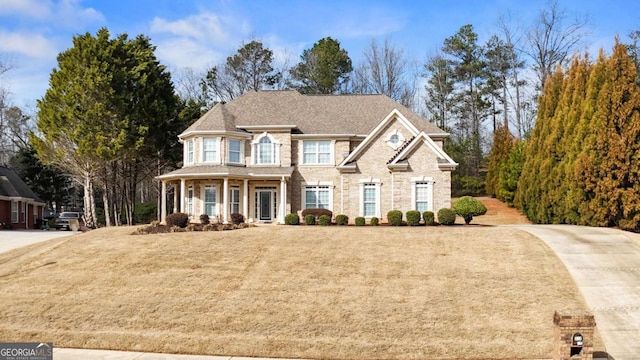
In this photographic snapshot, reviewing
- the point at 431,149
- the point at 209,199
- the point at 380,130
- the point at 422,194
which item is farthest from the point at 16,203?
the point at 431,149

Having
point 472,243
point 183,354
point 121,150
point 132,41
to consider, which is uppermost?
point 132,41

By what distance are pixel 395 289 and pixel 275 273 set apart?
13.4 feet

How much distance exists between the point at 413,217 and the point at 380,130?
5704 mm

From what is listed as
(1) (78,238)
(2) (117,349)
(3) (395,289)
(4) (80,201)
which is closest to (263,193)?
(1) (78,238)

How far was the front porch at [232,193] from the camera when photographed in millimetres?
31688

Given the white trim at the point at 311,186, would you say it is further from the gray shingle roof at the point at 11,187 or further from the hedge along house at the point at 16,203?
the gray shingle roof at the point at 11,187

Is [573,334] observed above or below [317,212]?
below

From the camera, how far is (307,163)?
34.0 m

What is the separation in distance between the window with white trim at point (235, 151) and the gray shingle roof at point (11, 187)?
20.7m

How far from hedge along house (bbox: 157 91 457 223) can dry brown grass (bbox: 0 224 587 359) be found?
22.6 ft

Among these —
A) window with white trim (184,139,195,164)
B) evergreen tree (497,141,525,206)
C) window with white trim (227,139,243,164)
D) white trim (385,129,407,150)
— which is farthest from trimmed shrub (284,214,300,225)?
evergreen tree (497,141,525,206)

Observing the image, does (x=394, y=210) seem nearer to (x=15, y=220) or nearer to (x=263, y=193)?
(x=263, y=193)

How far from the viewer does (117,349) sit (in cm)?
1402

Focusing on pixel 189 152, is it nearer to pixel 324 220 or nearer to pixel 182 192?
pixel 182 192
